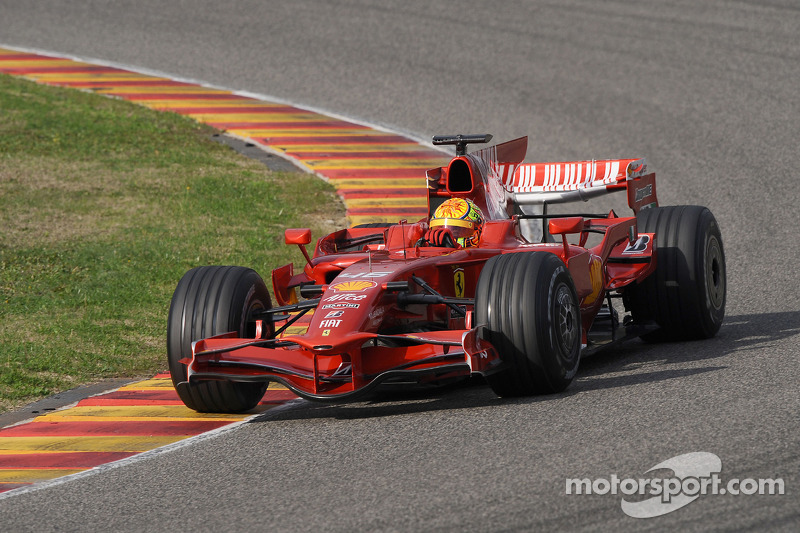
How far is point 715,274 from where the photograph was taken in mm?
8922

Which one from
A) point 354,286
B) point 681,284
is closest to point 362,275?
point 354,286

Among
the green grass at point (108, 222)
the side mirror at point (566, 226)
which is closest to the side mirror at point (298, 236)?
the green grass at point (108, 222)

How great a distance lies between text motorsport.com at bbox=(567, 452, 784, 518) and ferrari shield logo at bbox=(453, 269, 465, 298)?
250 cm

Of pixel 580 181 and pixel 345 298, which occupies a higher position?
pixel 580 181

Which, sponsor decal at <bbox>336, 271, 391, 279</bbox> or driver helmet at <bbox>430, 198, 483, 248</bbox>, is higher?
driver helmet at <bbox>430, 198, 483, 248</bbox>

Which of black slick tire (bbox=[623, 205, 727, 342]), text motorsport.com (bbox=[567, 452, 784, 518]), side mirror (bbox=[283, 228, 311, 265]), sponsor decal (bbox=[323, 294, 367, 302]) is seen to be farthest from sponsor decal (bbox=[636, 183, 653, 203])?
text motorsport.com (bbox=[567, 452, 784, 518])

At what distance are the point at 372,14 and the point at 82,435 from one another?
13855 millimetres

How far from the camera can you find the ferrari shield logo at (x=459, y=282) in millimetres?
7555

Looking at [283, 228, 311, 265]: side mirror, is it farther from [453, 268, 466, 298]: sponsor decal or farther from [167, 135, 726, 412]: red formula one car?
[453, 268, 466, 298]: sponsor decal

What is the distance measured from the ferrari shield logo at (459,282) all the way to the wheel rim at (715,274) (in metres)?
2.03

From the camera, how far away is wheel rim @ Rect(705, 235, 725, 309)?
8.68 meters

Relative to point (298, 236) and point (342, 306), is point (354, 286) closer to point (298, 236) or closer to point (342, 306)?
point (342, 306)

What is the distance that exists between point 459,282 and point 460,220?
1.79 ft

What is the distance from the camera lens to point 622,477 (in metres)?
5.19
